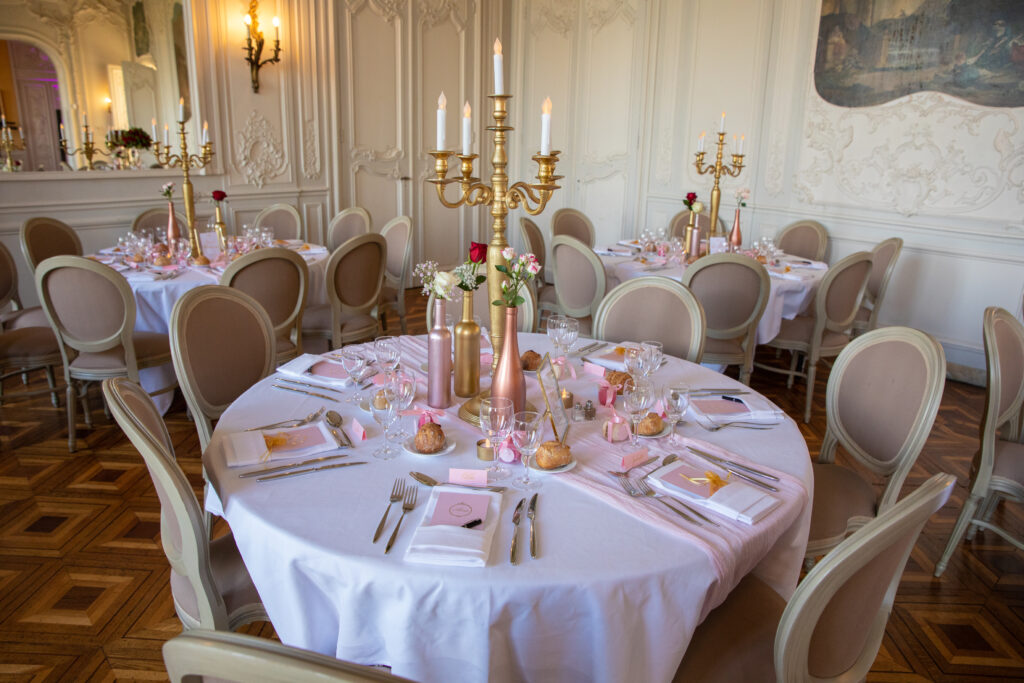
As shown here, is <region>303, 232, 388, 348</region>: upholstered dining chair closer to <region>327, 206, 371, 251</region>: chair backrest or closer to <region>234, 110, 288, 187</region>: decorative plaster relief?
<region>327, 206, 371, 251</region>: chair backrest

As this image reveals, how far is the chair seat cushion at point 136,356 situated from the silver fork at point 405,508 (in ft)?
7.10

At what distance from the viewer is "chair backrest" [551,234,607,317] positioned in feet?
12.7

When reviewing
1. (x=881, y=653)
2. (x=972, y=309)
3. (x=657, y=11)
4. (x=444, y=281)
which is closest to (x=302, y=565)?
(x=444, y=281)

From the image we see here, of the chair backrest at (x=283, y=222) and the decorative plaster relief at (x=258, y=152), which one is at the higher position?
the decorative plaster relief at (x=258, y=152)

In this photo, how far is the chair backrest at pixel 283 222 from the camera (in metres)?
5.26

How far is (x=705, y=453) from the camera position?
1671 mm

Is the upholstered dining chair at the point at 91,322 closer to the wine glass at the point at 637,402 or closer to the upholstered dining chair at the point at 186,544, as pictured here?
the upholstered dining chair at the point at 186,544

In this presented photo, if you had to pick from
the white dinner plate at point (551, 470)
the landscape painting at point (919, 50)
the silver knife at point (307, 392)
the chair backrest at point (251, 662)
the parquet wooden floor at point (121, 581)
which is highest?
the landscape painting at point (919, 50)

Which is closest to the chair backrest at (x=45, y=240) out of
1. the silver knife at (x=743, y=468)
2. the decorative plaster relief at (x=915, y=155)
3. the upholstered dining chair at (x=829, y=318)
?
the silver knife at (x=743, y=468)

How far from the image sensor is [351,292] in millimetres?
3857

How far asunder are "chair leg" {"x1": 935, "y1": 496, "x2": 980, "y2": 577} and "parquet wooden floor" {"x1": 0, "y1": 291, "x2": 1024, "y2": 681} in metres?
0.05

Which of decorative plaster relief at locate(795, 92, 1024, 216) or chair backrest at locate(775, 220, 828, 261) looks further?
chair backrest at locate(775, 220, 828, 261)

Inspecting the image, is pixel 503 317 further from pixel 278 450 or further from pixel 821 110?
pixel 821 110

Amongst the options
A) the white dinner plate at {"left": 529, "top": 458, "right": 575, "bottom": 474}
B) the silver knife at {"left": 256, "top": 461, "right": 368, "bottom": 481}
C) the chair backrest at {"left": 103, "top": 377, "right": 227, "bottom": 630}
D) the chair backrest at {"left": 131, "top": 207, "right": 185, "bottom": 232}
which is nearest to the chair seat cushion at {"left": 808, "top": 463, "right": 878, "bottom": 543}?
the white dinner plate at {"left": 529, "top": 458, "right": 575, "bottom": 474}
